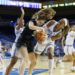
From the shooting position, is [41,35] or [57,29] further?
[57,29]

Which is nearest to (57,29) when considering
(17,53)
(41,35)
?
(41,35)

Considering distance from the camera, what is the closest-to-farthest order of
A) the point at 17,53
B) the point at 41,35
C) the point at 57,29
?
the point at 17,53 → the point at 41,35 → the point at 57,29

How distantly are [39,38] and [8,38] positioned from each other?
59.2ft

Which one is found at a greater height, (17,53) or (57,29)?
(57,29)

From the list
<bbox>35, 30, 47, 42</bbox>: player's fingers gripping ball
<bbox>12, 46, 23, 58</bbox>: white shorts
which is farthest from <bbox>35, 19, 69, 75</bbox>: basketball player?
<bbox>12, 46, 23, 58</bbox>: white shorts

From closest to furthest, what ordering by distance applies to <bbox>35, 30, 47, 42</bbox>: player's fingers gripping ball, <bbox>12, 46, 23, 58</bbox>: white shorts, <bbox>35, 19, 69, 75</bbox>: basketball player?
<bbox>12, 46, 23, 58</bbox>: white shorts
<bbox>35, 30, 47, 42</bbox>: player's fingers gripping ball
<bbox>35, 19, 69, 75</bbox>: basketball player

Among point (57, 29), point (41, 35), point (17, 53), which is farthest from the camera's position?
point (57, 29)

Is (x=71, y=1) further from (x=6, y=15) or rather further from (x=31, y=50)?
(x=31, y=50)

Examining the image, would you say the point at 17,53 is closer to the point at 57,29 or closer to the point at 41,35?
the point at 41,35

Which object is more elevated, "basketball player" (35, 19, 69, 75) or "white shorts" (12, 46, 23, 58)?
"basketball player" (35, 19, 69, 75)

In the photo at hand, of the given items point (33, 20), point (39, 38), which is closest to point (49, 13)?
point (33, 20)

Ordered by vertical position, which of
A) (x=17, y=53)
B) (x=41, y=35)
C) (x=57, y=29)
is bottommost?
(x=17, y=53)

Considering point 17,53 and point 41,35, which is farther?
point 41,35

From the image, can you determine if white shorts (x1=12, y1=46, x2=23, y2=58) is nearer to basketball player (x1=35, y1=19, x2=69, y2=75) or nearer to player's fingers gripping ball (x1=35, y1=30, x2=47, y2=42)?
player's fingers gripping ball (x1=35, y1=30, x2=47, y2=42)
